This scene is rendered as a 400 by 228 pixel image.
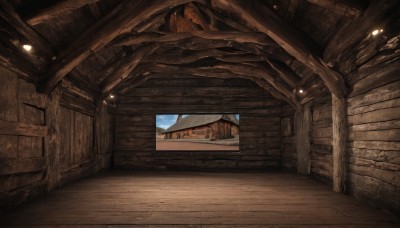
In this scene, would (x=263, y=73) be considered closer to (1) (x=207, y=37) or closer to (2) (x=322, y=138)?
(2) (x=322, y=138)

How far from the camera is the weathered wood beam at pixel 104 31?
13.2ft

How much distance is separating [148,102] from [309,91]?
5327 mm

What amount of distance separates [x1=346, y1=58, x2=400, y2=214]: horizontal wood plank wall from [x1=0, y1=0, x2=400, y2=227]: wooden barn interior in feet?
0.07

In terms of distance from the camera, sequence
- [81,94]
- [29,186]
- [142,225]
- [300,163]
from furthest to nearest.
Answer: [300,163], [81,94], [29,186], [142,225]

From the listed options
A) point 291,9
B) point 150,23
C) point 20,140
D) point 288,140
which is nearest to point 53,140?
point 20,140

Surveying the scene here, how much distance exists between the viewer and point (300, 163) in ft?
23.8

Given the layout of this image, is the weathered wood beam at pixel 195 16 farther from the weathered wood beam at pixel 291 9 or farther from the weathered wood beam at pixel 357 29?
the weathered wood beam at pixel 357 29

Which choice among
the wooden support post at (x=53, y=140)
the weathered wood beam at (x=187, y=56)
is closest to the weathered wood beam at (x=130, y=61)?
the weathered wood beam at (x=187, y=56)

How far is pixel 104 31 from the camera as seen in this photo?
4.25 meters

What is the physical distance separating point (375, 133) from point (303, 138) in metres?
3.18

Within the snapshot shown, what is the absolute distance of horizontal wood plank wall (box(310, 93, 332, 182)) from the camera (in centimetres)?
573

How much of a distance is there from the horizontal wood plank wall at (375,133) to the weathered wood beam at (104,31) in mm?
3223

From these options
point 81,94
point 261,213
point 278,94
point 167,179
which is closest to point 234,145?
point 278,94

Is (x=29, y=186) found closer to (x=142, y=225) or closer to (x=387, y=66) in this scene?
(x=142, y=225)
